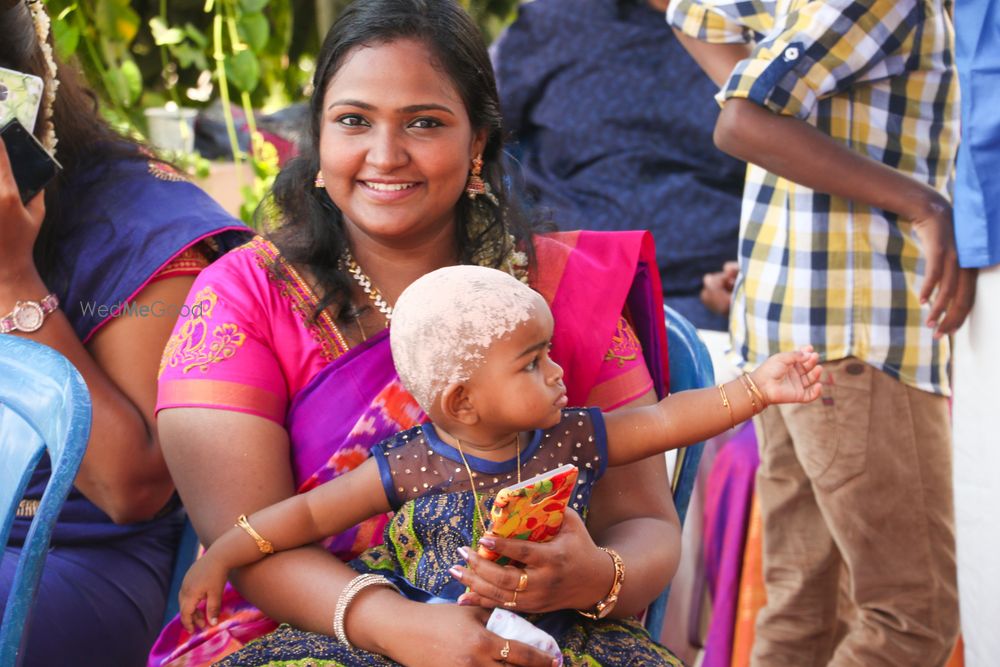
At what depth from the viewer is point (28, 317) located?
1936 millimetres

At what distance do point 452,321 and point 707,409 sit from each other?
43 cm

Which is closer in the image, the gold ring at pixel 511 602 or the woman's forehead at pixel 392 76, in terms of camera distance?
the gold ring at pixel 511 602

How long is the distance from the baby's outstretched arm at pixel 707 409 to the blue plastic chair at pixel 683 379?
35 centimetres

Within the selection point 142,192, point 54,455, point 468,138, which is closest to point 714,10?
point 468,138

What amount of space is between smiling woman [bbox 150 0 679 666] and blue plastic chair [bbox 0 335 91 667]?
0.97 ft

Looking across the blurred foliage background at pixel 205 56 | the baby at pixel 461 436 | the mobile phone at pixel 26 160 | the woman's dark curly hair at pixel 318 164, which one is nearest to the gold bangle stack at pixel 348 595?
the baby at pixel 461 436

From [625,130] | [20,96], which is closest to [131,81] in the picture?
[625,130]

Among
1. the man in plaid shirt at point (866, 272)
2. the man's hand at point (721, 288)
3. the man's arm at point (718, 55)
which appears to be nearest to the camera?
the man in plaid shirt at point (866, 272)

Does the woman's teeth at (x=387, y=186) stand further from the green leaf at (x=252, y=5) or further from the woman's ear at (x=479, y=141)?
the green leaf at (x=252, y=5)

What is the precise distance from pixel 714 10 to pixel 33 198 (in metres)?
1.62

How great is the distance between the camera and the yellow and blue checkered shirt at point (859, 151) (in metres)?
2.44

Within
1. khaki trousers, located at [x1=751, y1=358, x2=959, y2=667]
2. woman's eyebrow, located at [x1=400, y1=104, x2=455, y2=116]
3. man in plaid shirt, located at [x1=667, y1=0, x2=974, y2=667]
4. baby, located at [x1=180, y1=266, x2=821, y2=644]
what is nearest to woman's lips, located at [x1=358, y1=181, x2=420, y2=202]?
woman's eyebrow, located at [x1=400, y1=104, x2=455, y2=116]

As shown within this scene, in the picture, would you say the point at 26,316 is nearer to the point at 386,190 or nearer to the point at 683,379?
the point at 386,190

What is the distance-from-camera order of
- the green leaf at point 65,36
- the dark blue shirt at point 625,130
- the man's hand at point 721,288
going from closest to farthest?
1. the green leaf at point 65,36
2. the man's hand at point 721,288
3. the dark blue shirt at point 625,130
